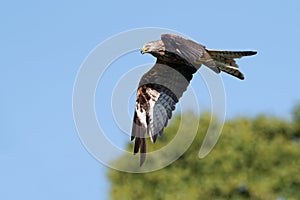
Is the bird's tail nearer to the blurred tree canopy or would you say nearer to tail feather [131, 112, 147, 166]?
tail feather [131, 112, 147, 166]

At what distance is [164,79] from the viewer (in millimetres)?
14953

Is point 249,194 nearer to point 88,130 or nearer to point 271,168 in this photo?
point 271,168

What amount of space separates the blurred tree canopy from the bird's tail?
2039 centimetres

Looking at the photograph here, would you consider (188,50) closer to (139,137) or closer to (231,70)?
(231,70)

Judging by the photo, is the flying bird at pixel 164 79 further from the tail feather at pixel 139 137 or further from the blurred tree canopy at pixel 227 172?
the blurred tree canopy at pixel 227 172

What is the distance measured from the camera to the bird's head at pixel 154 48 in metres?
14.2

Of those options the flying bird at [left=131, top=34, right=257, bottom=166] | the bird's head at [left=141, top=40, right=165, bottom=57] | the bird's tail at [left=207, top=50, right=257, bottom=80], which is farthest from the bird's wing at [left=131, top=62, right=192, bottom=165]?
the bird's tail at [left=207, top=50, right=257, bottom=80]

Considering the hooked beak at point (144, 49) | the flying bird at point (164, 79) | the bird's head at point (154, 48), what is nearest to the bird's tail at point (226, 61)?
the flying bird at point (164, 79)

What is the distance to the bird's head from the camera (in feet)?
46.8

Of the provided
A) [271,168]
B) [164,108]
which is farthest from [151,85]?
[271,168]

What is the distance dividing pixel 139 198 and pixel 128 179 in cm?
104

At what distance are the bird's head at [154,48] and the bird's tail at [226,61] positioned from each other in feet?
2.25

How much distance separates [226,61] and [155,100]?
4.23 ft

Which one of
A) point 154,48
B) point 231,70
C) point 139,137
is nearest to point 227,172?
point 139,137
